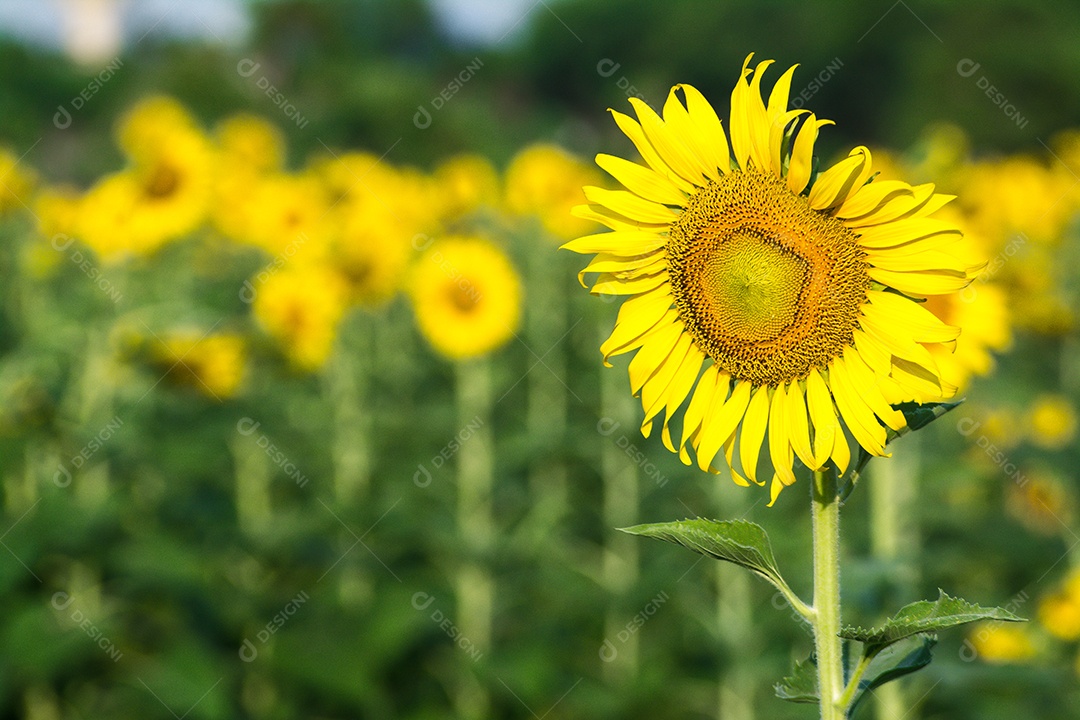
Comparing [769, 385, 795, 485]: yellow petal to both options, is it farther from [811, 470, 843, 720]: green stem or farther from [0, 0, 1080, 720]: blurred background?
[0, 0, 1080, 720]: blurred background

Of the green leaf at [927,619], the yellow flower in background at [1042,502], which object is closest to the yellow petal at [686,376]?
the green leaf at [927,619]

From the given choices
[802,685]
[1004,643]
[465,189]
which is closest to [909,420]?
[802,685]

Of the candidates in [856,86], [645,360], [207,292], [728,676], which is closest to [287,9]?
[856,86]

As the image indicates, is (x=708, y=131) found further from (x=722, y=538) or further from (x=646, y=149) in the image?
(x=722, y=538)

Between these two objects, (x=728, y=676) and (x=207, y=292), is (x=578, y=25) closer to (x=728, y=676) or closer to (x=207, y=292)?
(x=207, y=292)

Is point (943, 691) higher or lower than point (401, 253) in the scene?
lower

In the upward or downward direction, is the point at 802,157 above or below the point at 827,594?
above
